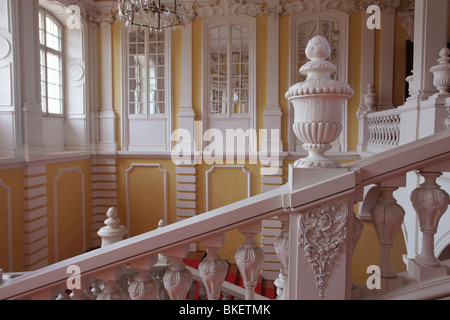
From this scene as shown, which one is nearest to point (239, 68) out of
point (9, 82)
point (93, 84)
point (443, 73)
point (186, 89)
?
point (186, 89)

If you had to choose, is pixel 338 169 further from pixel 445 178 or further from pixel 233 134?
pixel 233 134

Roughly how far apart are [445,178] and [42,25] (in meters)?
7.17

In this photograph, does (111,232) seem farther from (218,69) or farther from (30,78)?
(218,69)

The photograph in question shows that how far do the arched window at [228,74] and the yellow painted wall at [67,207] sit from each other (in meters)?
3.01

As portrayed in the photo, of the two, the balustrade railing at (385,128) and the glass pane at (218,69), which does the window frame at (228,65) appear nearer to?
the glass pane at (218,69)

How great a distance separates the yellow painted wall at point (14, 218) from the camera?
15.4ft

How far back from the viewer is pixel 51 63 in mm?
6578

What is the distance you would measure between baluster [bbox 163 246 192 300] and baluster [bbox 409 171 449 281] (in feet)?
2.79

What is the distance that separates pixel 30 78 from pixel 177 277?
17.5ft

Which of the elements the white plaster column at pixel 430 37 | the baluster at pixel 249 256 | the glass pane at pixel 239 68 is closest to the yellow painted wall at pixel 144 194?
the glass pane at pixel 239 68

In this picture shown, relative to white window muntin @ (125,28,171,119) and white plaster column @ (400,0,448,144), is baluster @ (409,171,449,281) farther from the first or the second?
white window muntin @ (125,28,171,119)

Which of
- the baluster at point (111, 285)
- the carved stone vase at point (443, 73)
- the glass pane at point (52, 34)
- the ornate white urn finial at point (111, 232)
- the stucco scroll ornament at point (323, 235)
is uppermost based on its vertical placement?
the glass pane at point (52, 34)

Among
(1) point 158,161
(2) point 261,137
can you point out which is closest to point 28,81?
A: (1) point 158,161

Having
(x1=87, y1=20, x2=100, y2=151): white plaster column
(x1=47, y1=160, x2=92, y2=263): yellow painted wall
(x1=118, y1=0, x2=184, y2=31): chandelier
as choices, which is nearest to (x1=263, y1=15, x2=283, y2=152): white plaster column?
(x1=118, y1=0, x2=184, y2=31): chandelier
